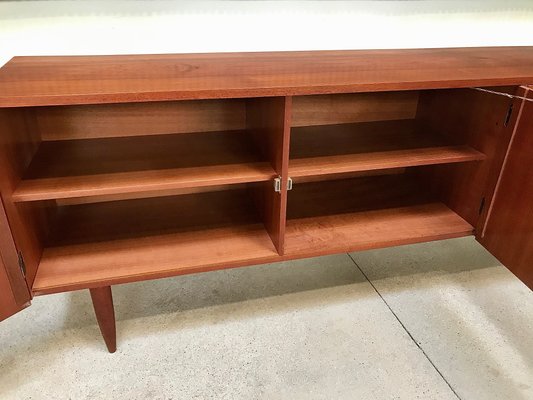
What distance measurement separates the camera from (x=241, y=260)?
1056 millimetres

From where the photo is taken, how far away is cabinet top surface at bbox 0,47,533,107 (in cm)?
83

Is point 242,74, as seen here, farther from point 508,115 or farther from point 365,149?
point 508,115

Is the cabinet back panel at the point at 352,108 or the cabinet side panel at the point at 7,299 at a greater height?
the cabinet back panel at the point at 352,108

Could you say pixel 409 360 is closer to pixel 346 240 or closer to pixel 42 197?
pixel 346 240

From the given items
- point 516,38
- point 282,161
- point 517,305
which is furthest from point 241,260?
point 516,38

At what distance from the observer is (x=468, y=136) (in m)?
1.17

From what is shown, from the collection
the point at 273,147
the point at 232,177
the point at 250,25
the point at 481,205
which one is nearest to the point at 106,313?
the point at 232,177

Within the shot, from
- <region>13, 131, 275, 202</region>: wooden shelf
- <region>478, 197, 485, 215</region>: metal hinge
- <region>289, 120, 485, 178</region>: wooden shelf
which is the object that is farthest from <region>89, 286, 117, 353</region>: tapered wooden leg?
<region>478, 197, 485, 215</region>: metal hinge

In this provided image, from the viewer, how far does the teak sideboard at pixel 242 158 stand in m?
0.90

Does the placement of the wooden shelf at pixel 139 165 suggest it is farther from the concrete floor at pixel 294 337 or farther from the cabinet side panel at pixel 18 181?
the concrete floor at pixel 294 337

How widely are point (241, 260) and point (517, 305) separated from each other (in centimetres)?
86

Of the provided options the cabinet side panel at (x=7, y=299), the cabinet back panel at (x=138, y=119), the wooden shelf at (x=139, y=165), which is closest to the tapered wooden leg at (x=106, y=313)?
the cabinet side panel at (x=7, y=299)

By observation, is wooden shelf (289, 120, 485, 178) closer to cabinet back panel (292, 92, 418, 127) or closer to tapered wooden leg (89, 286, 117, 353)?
cabinet back panel (292, 92, 418, 127)

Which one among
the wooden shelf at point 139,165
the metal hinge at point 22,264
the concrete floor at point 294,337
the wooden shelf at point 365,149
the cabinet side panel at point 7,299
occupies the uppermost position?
the wooden shelf at point 365,149
